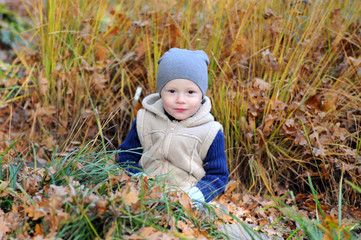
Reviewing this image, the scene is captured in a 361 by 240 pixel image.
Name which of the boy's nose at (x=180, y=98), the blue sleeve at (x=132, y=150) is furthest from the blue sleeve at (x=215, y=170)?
the blue sleeve at (x=132, y=150)

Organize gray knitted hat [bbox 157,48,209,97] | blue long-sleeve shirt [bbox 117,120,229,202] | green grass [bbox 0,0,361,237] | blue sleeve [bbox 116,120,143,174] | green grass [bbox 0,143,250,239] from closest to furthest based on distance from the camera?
green grass [bbox 0,143,250,239] < gray knitted hat [bbox 157,48,209,97] < blue long-sleeve shirt [bbox 117,120,229,202] < blue sleeve [bbox 116,120,143,174] < green grass [bbox 0,0,361,237]

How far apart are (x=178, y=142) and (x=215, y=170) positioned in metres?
0.35

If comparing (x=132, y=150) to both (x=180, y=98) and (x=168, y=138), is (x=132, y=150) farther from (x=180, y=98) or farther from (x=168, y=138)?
(x=180, y=98)

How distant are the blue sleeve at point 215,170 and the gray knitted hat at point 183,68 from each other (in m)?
0.42

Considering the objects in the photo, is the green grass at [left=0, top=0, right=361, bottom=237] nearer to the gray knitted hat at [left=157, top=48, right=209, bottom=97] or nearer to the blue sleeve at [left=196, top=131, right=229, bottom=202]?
the blue sleeve at [left=196, top=131, right=229, bottom=202]

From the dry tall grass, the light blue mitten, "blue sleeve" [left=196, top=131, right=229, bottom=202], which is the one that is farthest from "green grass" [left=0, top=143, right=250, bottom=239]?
the dry tall grass

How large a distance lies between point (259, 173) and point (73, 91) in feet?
6.73

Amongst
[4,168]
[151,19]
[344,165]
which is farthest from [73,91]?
[344,165]

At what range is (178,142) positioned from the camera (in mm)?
2912

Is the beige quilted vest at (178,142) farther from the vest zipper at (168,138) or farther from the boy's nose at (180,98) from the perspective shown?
the boy's nose at (180,98)

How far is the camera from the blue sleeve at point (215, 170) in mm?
2930

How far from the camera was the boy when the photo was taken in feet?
9.21

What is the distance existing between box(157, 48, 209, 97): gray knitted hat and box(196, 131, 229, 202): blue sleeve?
418 millimetres

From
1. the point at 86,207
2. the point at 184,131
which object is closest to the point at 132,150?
the point at 184,131
